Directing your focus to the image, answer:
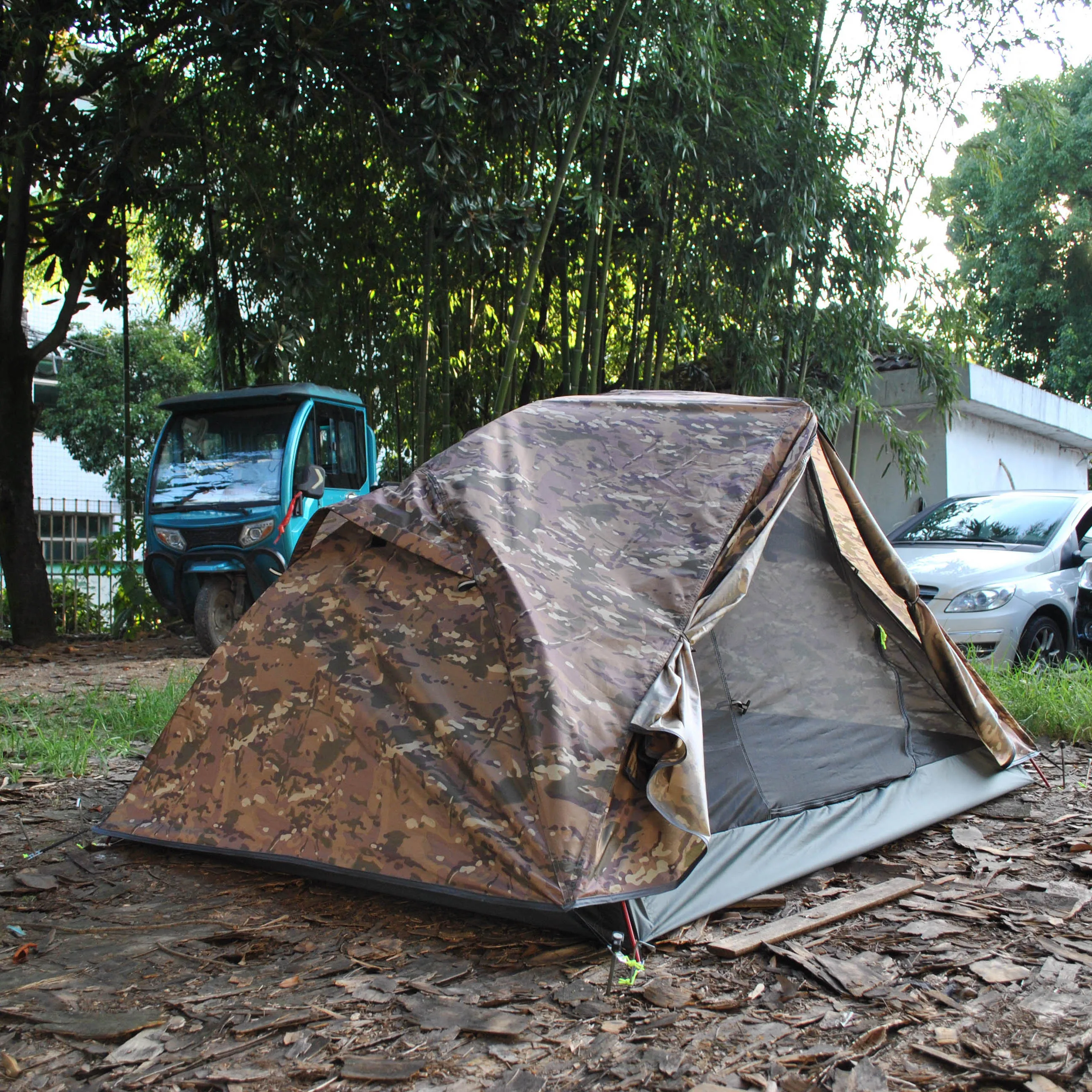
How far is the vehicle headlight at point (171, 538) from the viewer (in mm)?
7684

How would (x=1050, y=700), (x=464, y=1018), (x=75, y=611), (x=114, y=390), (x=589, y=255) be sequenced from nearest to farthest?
(x=464, y=1018)
(x=1050, y=700)
(x=589, y=255)
(x=75, y=611)
(x=114, y=390)

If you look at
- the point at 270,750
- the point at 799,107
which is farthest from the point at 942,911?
the point at 799,107

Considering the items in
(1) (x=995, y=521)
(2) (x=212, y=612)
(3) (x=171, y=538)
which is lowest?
(2) (x=212, y=612)

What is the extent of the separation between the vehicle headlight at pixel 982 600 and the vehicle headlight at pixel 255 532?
466 cm

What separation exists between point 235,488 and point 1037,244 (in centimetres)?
1752

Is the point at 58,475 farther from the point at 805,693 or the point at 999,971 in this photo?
the point at 999,971

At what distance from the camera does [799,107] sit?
8.05 m

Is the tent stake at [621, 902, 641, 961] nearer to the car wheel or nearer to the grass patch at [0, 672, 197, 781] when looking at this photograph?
the grass patch at [0, 672, 197, 781]

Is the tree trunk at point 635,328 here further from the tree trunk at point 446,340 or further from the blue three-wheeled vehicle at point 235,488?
the blue three-wheeled vehicle at point 235,488

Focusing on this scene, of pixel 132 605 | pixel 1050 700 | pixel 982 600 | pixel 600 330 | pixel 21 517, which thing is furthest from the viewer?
pixel 132 605

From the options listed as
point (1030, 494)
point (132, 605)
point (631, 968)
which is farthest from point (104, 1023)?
point (132, 605)

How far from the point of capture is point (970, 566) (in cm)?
619

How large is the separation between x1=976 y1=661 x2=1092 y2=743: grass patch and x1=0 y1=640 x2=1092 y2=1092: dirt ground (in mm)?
1810

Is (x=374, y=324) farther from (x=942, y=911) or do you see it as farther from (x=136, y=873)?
(x=942, y=911)
